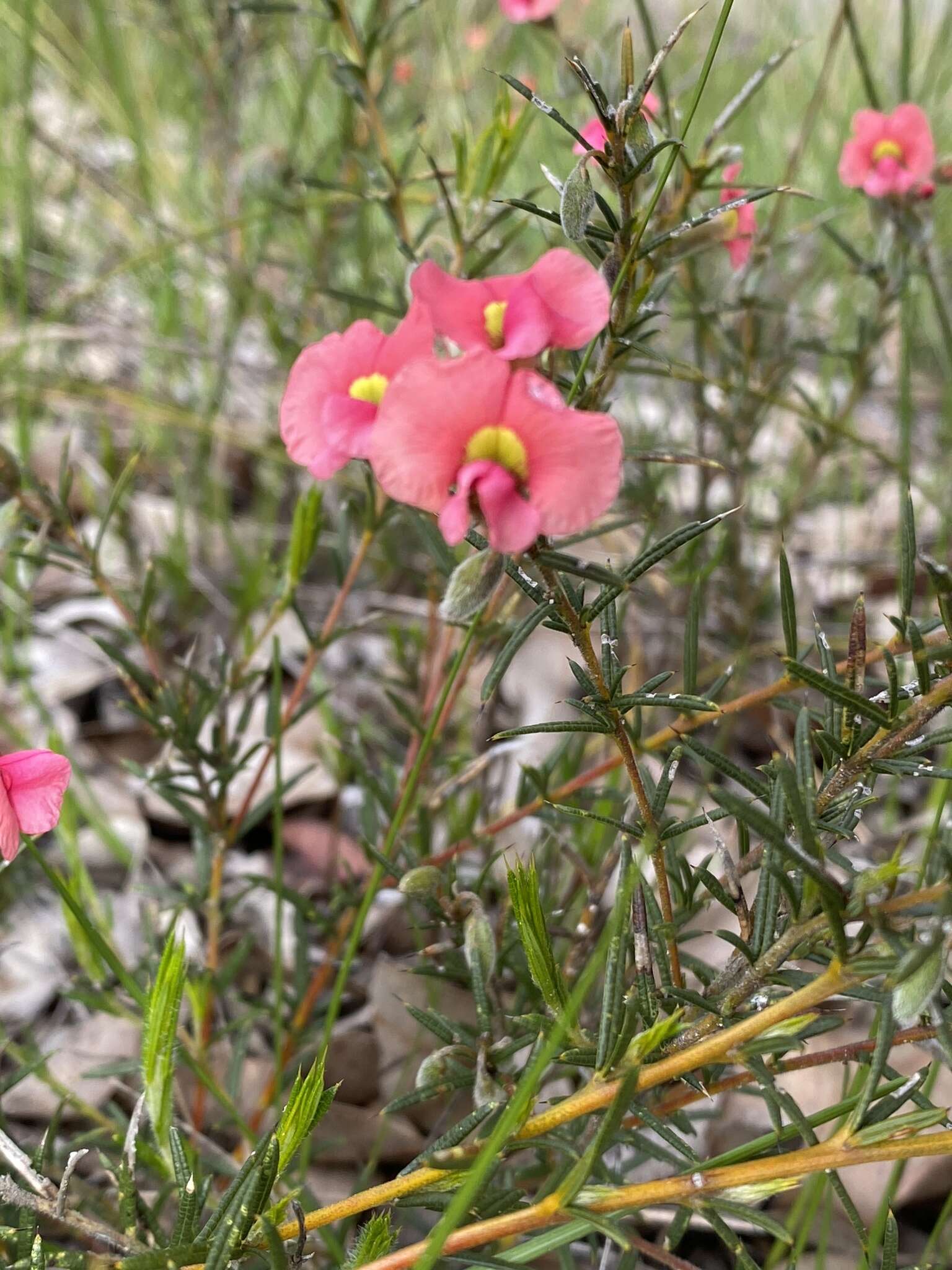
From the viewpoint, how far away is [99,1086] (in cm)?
110

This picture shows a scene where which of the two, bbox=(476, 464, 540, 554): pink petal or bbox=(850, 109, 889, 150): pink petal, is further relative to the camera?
bbox=(850, 109, 889, 150): pink petal

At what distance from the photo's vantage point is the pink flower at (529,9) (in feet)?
4.17

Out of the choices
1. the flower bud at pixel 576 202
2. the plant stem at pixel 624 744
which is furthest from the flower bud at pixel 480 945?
the flower bud at pixel 576 202

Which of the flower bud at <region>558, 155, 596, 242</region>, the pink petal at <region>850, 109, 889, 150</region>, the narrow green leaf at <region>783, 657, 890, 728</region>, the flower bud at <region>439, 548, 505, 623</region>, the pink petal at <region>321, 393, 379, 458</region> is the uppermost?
the pink petal at <region>850, 109, 889, 150</region>

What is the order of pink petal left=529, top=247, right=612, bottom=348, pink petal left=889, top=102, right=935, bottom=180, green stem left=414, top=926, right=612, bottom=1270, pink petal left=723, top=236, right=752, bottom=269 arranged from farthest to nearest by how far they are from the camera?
pink petal left=889, top=102, right=935, bottom=180, pink petal left=723, top=236, right=752, bottom=269, pink petal left=529, top=247, right=612, bottom=348, green stem left=414, top=926, right=612, bottom=1270

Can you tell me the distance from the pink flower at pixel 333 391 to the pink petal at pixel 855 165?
0.89 metres

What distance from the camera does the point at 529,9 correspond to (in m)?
1.28

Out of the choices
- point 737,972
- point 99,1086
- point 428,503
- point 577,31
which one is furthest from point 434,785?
point 577,31

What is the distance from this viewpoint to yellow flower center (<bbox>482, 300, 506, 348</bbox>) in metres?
0.57

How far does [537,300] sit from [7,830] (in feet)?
1.36

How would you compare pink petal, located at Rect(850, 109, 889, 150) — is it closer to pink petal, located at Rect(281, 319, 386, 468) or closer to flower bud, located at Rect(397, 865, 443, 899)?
pink petal, located at Rect(281, 319, 386, 468)

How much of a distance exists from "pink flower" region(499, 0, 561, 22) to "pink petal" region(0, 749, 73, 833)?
1085 millimetres

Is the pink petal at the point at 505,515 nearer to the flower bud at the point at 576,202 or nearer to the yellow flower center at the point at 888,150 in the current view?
the flower bud at the point at 576,202

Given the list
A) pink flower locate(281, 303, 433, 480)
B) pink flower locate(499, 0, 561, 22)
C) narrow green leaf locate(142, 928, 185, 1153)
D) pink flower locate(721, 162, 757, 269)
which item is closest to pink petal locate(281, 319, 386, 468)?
pink flower locate(281, 303, 433, 480)
